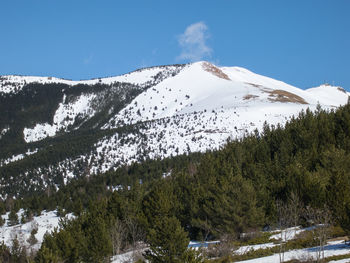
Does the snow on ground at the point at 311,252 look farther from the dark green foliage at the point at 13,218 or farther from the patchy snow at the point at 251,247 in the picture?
the dark green foliage at the point at 13,218

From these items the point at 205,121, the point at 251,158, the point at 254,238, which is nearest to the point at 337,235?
the point at 254,238

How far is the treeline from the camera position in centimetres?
2945

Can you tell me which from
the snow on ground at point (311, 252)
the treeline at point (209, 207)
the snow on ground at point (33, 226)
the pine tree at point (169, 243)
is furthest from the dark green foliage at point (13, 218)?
the snow on ground at point (311, 252)

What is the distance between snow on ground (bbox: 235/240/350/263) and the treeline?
1.84m

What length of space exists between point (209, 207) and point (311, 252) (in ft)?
51.7

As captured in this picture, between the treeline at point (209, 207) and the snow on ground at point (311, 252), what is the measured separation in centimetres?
184

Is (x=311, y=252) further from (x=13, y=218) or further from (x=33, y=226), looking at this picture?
(x=13, y=218)

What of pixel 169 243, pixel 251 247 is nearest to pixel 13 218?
pixel 251 247

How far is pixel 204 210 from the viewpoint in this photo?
43281 millimetres

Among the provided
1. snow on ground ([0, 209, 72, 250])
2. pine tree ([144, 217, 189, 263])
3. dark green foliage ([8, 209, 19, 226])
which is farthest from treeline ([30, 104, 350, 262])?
dark green foliage ([8, 209, 19, 226])

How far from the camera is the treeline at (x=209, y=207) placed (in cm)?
2945

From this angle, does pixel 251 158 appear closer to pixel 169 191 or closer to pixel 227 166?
pixel 227 166

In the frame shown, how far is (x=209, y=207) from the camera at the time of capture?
42531 millimetres

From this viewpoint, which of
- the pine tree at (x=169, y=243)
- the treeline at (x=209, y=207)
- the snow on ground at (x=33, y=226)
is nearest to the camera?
the pine tree at (x=169, y=243)
